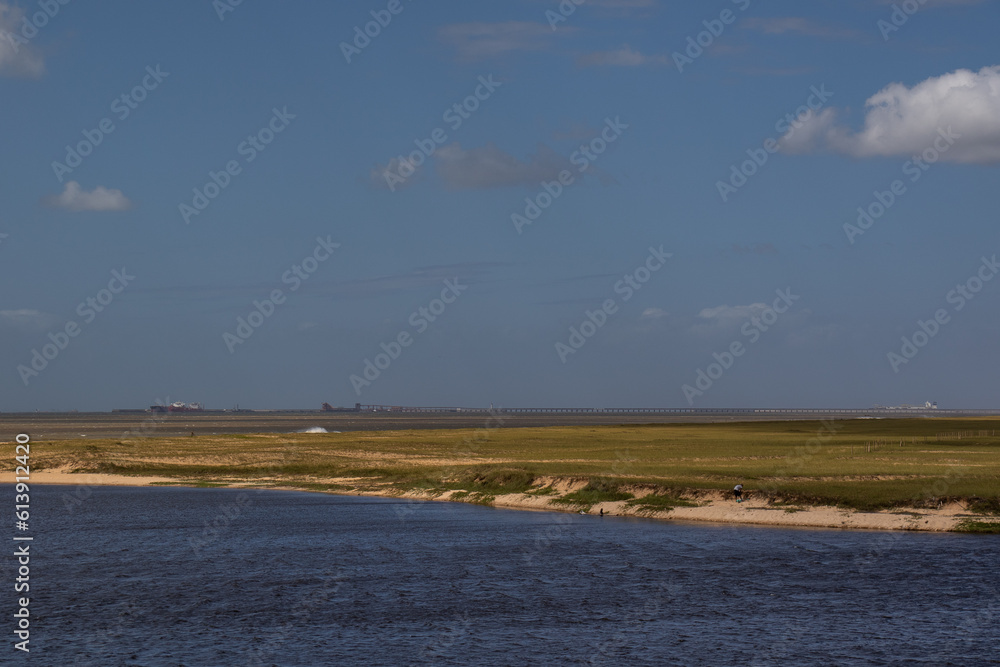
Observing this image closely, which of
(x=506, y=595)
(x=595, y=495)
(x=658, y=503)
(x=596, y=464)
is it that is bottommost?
(x=506, y=595)

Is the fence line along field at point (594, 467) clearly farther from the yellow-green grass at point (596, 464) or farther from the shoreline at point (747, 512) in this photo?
the shoreline at point (747, 512)

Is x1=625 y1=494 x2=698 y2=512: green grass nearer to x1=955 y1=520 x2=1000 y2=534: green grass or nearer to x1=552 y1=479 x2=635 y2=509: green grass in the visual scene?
x1=552 y1=479 x2=635 y2=509: green grass

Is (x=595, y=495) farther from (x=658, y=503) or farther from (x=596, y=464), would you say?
(x=596, y=464)

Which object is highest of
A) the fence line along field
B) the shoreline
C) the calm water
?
the fence line along field

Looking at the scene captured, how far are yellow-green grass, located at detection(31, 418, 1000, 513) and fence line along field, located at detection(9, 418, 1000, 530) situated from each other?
5.4 inches

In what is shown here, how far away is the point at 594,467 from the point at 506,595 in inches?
1723

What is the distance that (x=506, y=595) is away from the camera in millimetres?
35500

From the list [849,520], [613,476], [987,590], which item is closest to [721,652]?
[987,590]

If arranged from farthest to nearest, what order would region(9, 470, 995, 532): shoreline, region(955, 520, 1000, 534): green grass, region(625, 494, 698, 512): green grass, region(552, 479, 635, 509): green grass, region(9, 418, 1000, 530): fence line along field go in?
1. region(552, 479, 635, 509): green grass
2. region(625, 494, 698, 512): green grass
3. region(9, 418, 1000, 530): fence line along field
4. region(9, 470, 995, 532): shoreline
5. region(955, 520, 1000, 534): green grass

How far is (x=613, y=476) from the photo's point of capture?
6631cm

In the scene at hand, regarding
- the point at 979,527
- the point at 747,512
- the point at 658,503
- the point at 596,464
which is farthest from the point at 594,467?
the point at 979,527

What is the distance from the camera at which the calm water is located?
27.7 meters

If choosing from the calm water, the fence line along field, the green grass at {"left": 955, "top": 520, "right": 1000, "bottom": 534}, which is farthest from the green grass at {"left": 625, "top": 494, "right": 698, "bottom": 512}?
the green grass at {"left": 955, "top": 520, "right": 1000, "bottom": 534}

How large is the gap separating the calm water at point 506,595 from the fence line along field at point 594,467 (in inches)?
232
